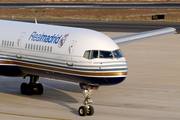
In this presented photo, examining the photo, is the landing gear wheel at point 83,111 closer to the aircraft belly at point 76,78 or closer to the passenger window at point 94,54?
the aircraft belly at point 76,78

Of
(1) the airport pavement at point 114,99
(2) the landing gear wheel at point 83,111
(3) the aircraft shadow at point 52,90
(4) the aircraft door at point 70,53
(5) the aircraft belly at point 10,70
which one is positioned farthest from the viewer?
(3) the aircraft shadow at point 52,90

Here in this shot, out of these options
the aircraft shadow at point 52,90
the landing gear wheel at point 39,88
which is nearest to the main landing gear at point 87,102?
the aircraft shadow at point 52,90

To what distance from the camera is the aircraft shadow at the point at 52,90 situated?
2353 cm

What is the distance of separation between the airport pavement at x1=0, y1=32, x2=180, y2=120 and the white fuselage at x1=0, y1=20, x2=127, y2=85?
2028 millimetres

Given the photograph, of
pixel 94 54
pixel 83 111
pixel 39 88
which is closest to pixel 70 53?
pixel 94 54

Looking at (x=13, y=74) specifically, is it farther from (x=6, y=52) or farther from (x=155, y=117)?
(x=155, y=117)

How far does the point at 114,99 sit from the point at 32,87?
19.1ft

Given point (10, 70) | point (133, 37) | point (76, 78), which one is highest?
point (133, 37)

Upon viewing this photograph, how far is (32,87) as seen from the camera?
24578 mm

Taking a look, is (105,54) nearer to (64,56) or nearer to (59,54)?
(64,56)

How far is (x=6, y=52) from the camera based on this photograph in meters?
23.0

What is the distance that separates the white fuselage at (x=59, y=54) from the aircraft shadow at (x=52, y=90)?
2315 mm

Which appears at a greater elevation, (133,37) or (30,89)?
(133,37)

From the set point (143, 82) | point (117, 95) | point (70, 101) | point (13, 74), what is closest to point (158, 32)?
point (143, 82)
